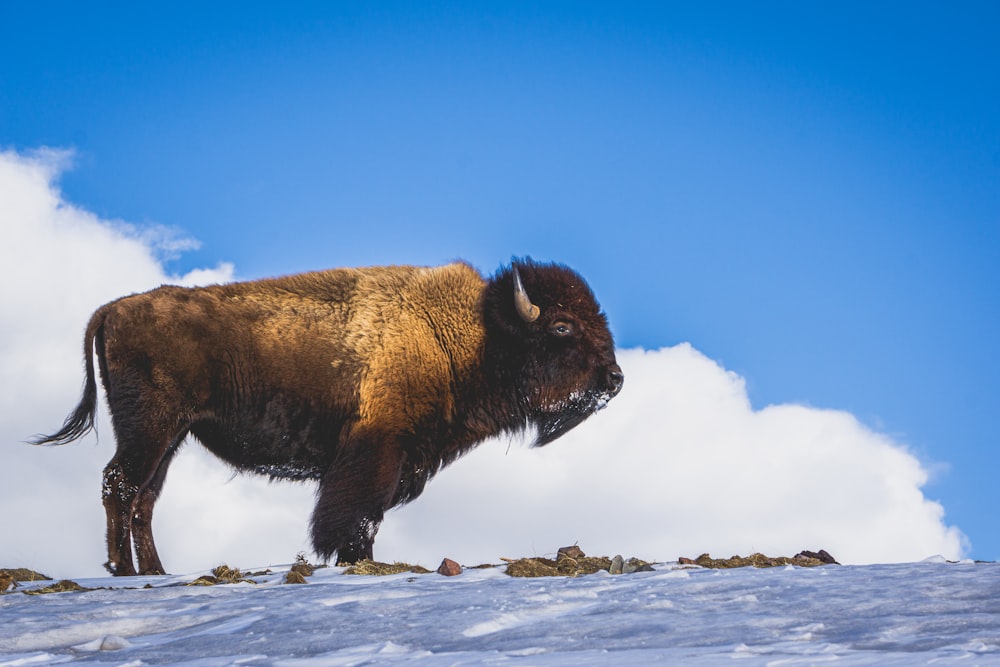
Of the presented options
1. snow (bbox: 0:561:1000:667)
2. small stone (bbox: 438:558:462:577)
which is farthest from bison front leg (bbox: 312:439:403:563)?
snow (bbox: 0:561:1000:667)

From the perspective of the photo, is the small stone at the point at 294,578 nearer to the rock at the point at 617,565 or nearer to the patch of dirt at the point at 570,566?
the patch of dirt at the point at 570,566

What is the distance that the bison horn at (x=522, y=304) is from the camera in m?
8.83

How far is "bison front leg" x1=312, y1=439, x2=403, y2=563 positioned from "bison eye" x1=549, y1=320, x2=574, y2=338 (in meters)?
1.95

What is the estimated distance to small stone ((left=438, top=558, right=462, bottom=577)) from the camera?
5.49 m

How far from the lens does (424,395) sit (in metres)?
8.41

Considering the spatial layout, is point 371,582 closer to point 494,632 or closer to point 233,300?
point 494,632

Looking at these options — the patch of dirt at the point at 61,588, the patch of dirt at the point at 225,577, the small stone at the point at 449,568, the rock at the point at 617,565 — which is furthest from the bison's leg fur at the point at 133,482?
the rock at the point at 617,565

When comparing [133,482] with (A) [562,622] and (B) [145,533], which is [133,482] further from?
(A) [562,622]

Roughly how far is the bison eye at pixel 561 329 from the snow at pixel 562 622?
13.4 feet

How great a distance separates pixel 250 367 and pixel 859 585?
5672 mm

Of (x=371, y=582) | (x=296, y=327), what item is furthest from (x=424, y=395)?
(x=371, y=582)

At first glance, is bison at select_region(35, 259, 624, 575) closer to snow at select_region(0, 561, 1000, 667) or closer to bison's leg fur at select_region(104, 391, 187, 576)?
bison's leg fur at select_region(104, 391, 187, 576)

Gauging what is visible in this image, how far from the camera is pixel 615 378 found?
911 centimetres

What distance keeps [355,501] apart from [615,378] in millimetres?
2694
